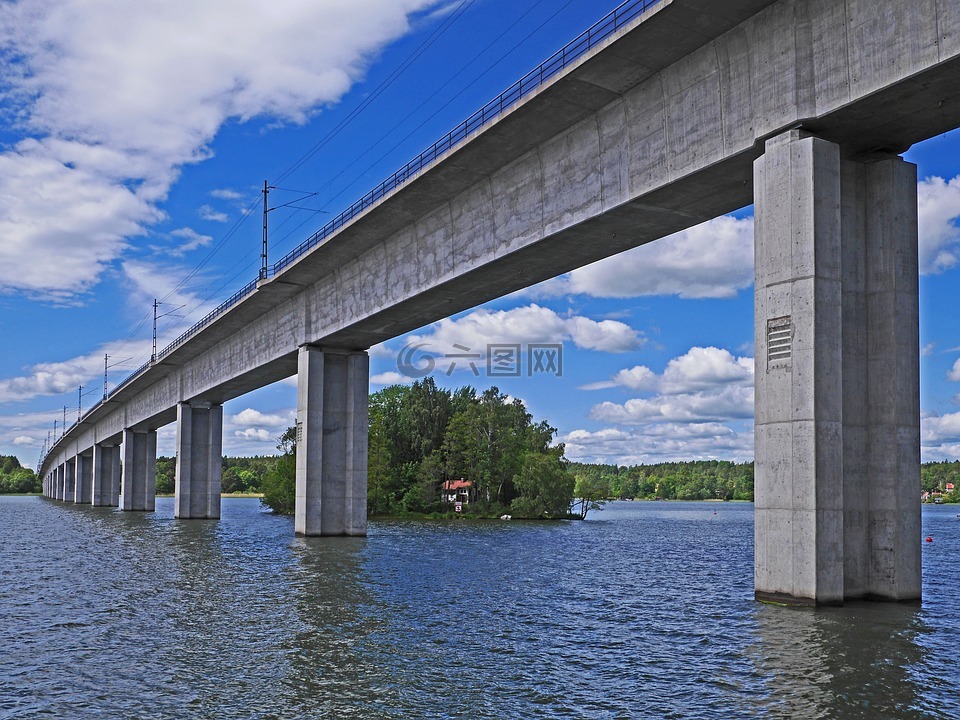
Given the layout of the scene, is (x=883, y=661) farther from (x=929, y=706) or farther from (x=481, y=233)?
(x=481, y=233)

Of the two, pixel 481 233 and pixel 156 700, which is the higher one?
pixel 481 233

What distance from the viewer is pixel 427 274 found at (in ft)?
111

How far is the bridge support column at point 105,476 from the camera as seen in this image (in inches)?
4358

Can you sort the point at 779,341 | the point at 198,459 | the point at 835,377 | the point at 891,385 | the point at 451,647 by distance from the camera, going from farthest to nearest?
the point at 198,459 → the point at 891,385 → the point at 779,341 → the point at 835,377 → the point at 451,647

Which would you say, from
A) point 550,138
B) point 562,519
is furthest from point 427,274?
point 562,519

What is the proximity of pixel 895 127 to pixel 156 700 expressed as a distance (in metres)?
17.8

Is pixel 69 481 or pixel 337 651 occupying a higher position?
pixel 337 651

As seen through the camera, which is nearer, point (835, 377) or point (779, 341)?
point (835, 377)

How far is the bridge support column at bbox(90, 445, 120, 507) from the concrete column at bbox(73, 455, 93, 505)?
38.5ft

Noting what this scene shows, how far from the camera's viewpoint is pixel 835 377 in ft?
60.3

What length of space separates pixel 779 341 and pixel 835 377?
4.41 ft

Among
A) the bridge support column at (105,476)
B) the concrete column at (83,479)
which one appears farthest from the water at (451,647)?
the concrete column at (83,479)

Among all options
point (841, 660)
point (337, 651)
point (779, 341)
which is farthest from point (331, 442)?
point (841, 660)

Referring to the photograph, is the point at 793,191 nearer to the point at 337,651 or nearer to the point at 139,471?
the point at 337,651
